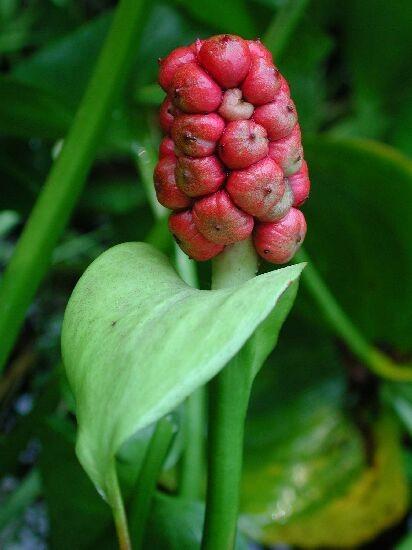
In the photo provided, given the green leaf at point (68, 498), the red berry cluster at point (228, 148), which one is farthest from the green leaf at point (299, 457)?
the red berry cluster at point (228, 148)

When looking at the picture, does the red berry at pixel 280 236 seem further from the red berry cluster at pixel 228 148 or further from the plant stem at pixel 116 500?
the plant stem at pixel 116 500

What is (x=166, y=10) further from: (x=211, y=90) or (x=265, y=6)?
(x=211, y=90)

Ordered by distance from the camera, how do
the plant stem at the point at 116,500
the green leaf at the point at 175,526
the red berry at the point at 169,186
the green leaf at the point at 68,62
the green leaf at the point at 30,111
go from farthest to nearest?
the green leaf at the point at 68,62 → the green leaf at the point at 30,111 → the green leaf at the point at 175,526 → the red berry at the point at 169,186 → the plant stem at the point at 116,500

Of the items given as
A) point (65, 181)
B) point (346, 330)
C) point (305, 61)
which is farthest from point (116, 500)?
point (305, 61)

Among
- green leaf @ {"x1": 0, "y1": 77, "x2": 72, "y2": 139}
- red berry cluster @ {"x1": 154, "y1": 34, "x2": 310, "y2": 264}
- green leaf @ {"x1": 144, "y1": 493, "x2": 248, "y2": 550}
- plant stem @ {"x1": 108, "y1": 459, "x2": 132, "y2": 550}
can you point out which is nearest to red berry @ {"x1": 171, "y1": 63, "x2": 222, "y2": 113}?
red berry cluster @ {"x1": 154, "y1": 34, "x2": 310, "y2": 264}

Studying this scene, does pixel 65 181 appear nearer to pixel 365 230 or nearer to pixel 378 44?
pixel 365 230

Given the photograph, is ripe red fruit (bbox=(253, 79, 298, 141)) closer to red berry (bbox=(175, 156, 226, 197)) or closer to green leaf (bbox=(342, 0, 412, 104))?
red berry (bbox=(175, 156, 226, 197))

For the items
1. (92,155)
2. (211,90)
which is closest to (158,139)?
(92,155)

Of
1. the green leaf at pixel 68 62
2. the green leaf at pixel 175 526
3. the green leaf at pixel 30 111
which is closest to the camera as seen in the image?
the green leaf at pixel 175 526
